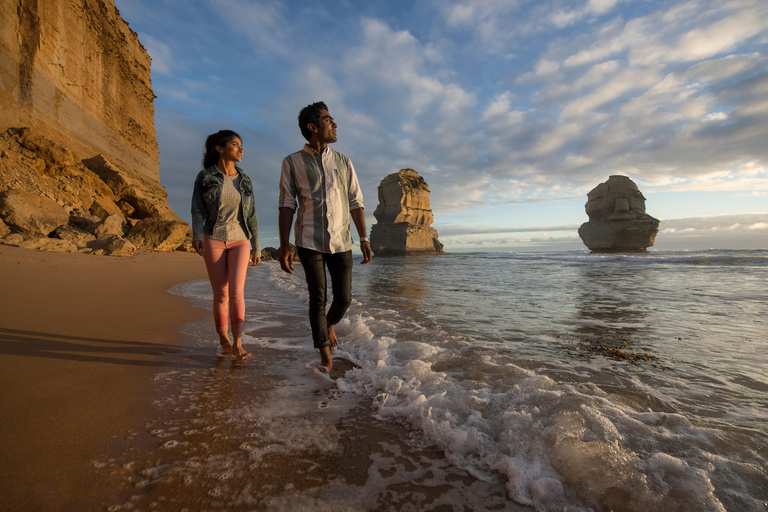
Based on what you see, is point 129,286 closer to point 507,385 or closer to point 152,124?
point 507,385

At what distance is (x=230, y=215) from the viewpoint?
260cm

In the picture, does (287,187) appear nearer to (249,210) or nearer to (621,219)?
(249,210)

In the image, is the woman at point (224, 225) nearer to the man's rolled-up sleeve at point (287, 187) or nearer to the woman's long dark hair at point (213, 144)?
the woman's long dark hair at point (213, 144)

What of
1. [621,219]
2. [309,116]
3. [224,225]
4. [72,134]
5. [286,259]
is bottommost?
[286,259]

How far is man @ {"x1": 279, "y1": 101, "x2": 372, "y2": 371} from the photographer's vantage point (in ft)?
7.77

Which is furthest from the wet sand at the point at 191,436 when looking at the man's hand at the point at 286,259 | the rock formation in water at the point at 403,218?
the rock formation in water at the point at 403,218

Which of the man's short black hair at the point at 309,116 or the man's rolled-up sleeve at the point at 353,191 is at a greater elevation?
the man's short black hair at the point at 309,116

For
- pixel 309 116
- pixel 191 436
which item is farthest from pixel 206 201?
pixel 191 436

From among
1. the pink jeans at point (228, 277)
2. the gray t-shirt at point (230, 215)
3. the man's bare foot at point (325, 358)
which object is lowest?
the man's bare foot at point (325, 358)

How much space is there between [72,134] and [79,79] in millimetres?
3819

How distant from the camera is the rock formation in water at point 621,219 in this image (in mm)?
50625

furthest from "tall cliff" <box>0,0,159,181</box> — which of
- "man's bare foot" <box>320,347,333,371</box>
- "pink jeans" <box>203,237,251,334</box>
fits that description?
"man's bare foot" <box>320,347,333,371</box>

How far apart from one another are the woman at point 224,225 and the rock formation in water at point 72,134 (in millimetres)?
7337

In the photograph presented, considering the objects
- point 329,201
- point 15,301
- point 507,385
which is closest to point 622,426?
point 507,385
